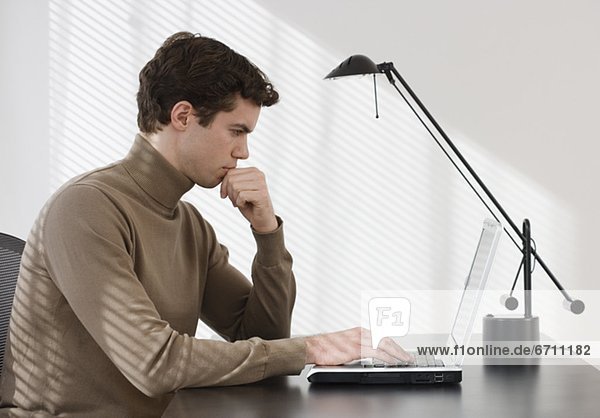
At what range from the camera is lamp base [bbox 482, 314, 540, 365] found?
68.3 inches

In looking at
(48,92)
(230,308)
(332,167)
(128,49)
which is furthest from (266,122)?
(230,308)

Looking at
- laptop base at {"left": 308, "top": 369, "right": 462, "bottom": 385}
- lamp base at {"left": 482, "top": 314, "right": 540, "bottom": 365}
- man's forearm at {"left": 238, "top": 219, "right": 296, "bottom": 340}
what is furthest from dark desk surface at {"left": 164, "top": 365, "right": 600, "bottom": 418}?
man's forearm at {"left": 238, "top": 219, "right": 296, "bottom": 340}

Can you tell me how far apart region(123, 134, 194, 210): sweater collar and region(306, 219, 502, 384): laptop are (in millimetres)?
486

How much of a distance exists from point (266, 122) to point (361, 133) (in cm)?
37

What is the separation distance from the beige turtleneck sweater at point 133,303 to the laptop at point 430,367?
71mm

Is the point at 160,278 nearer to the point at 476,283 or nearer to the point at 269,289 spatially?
the point at 269,289

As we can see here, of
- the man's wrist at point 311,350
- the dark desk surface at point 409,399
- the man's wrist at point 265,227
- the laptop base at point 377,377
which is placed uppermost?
the man's wrist at point 265,227

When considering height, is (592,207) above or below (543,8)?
below

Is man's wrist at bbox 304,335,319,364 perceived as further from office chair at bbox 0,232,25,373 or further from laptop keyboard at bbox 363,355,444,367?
office chair at bbox 0,232,25,373

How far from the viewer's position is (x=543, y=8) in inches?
136

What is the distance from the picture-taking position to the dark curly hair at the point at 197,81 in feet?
5.81

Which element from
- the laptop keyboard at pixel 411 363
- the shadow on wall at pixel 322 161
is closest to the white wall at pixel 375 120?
the shadow on wall at pixel 322 161

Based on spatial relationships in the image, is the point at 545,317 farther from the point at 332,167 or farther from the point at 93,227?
the point at 93,227

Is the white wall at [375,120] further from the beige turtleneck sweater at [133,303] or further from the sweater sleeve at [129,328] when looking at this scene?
the sweater sleeve at [129,328]
